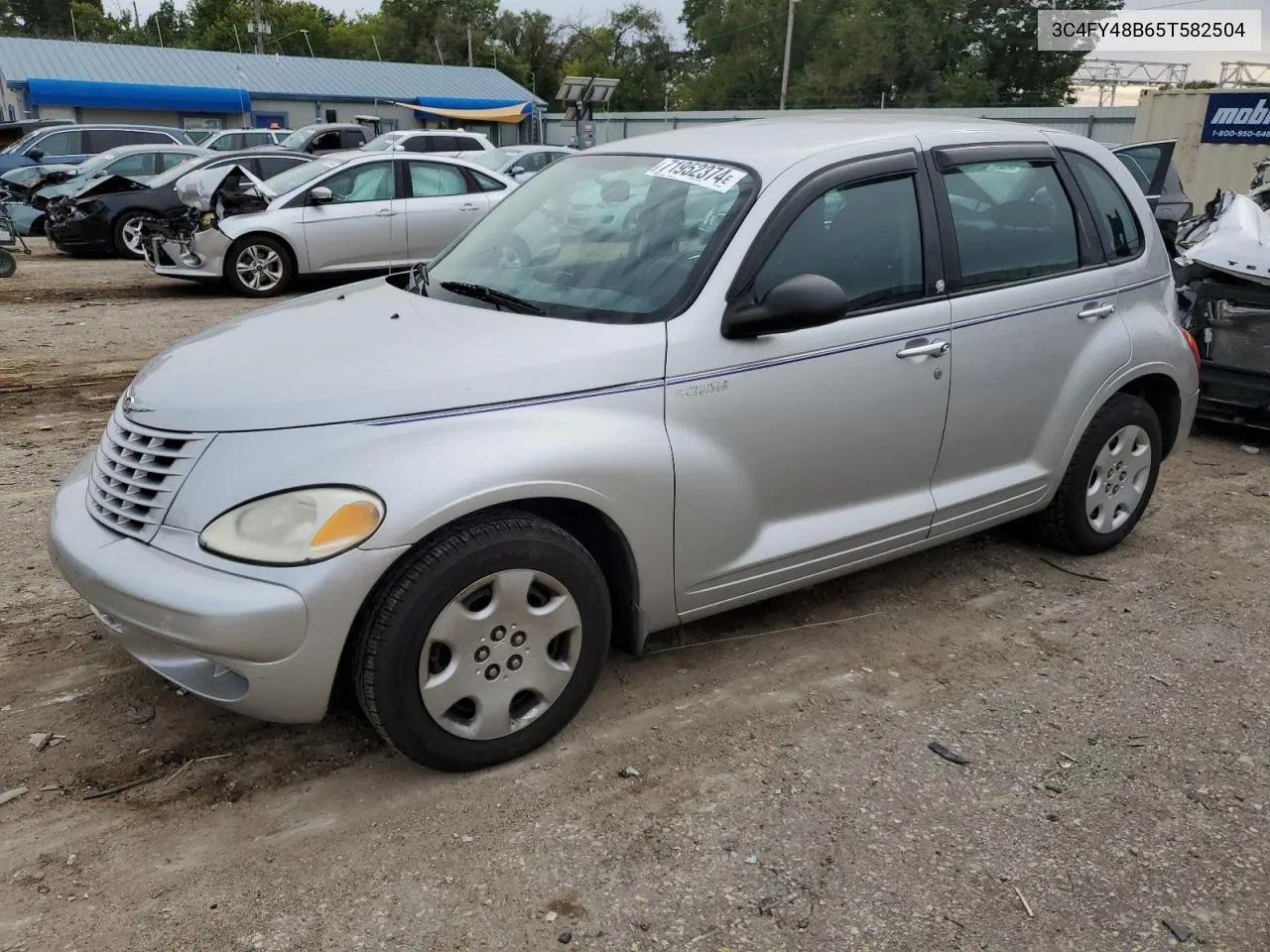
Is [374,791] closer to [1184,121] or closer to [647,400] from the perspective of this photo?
[647,400]

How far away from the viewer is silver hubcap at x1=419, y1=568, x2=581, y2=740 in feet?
9.35

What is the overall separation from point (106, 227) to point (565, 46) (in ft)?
234

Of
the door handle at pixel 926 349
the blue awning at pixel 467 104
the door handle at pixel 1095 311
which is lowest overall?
the door handle at pixel 926 349

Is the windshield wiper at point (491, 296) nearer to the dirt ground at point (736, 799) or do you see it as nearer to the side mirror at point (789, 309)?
the side mirror at point (789, 309)

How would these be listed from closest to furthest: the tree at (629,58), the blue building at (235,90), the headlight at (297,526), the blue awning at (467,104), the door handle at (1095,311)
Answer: the headlight at (297,526)
the door handle at (1095,311)
the blue building at (235,90)
the blue awning at (467,104)
the tree at (629,58)

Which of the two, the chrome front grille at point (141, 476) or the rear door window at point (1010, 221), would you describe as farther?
the rear door window at point (1010, 221)

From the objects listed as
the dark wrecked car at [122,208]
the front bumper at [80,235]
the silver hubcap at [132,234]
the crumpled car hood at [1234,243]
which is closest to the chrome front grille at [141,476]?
the crumpled car hood at [1234,243]

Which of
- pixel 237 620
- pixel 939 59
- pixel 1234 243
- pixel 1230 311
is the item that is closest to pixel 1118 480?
pixel 1230 311

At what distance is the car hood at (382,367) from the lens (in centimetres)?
286

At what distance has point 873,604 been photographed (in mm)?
4262

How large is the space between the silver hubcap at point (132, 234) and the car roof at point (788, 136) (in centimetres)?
1264

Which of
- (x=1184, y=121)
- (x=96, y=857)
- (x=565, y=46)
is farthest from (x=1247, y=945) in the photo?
(x=565, y=46)

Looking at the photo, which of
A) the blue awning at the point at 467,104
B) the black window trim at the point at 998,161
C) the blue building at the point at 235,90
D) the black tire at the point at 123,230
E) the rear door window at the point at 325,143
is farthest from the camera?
the blue awning at the point at 467,104

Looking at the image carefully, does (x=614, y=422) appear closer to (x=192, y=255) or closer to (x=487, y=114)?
(x=192, y=255)
